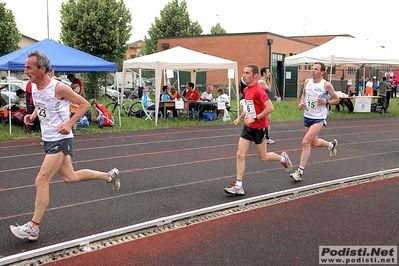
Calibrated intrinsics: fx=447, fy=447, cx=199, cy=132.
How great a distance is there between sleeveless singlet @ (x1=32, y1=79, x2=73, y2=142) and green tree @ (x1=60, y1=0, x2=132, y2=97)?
83.0 feet

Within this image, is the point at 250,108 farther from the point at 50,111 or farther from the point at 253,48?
the point at 253,48

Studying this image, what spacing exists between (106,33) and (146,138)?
18.2 metres

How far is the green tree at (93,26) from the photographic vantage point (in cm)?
2897

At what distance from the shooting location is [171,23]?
43.4 meters

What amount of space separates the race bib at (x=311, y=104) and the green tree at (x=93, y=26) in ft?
77.3

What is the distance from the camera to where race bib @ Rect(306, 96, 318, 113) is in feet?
24.0

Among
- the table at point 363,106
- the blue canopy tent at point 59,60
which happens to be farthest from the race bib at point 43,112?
the table at point 363,106

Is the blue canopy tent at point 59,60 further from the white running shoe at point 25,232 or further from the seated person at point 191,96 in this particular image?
the white running shoe at point 25,232

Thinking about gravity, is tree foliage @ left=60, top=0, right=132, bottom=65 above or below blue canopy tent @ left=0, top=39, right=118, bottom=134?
above

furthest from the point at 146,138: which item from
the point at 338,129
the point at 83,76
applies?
the point at 83,76

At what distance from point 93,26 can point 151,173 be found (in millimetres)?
23027

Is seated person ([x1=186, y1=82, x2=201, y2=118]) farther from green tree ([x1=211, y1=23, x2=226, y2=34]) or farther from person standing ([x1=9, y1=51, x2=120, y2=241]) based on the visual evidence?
green tree ([x1=211, y1=23, x2=226, y2=34])

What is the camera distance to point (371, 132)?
14.7 meters

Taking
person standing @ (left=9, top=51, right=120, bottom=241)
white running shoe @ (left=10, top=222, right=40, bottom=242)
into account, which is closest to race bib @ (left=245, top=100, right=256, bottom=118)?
person standing @ (left=9, top=51, right=120, bottom=241)
